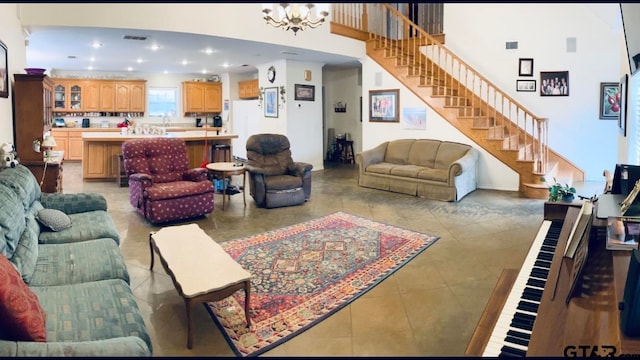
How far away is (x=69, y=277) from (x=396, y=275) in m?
2.49

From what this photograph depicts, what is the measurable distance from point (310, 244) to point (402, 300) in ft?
5.05

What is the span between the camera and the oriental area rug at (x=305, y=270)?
2.91 meters

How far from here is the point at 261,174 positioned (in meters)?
6.30

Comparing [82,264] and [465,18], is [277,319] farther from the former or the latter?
[465,18]

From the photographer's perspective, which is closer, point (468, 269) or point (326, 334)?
point (326, 334)

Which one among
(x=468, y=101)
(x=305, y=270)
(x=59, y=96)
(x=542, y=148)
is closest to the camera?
(x=305, y=270)

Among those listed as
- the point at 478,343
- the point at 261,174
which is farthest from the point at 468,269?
the point at 261,174

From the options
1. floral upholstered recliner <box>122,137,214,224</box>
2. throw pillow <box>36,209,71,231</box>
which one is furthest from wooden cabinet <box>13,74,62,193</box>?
throw pillow <box>36,209,71,231</box>

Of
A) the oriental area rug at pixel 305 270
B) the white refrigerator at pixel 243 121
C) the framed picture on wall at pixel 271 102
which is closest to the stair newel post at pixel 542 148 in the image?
the oriental area rug at pixel 305 270

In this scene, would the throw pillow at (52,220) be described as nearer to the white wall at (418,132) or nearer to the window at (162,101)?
the white wall at (418,132)

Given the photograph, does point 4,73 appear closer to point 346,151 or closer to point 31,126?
point 31,126

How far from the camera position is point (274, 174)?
6668 mm

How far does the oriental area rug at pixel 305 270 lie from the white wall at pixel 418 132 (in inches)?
131

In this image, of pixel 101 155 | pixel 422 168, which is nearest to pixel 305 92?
pixel 422 168
